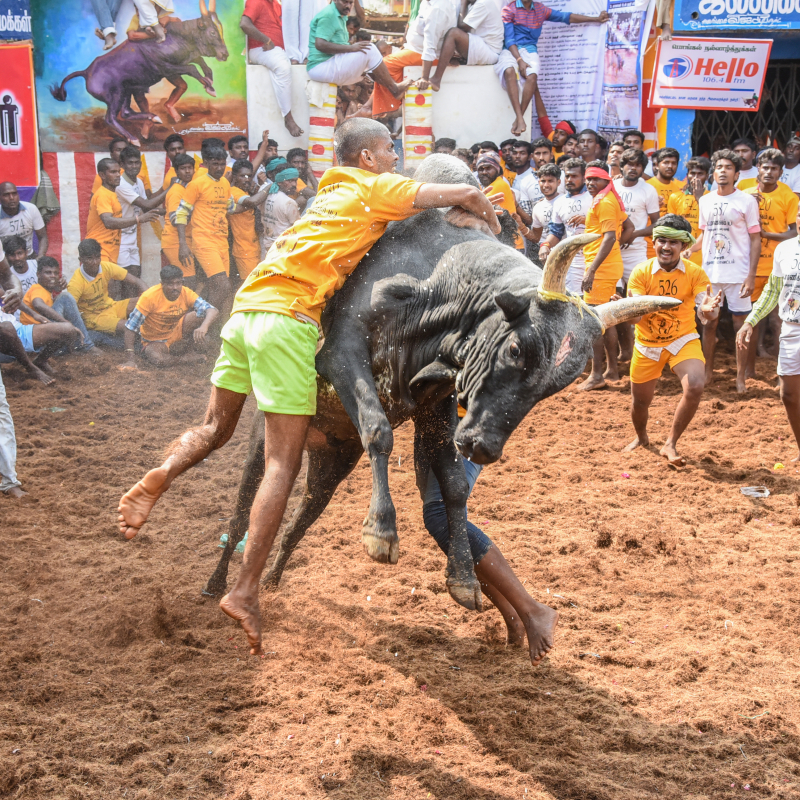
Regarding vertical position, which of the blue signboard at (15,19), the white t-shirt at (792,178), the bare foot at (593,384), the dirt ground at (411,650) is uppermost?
the blue signboard at (15,19)

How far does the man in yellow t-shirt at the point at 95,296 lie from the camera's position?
34.1ft

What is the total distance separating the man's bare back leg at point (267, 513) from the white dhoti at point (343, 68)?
885cm

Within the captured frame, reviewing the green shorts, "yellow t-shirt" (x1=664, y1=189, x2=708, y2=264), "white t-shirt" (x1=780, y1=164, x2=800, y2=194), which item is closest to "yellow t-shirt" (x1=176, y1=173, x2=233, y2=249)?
"yellow t-shirt" (x1=664, y1=189, x2=708, y2=264)

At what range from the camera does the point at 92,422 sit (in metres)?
8.23

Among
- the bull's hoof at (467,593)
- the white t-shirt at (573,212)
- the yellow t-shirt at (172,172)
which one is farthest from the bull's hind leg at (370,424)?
the yellow t-shirt at (172,172)

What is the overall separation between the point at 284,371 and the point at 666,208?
297 inches

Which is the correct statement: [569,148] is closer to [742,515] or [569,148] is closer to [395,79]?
[395,79]

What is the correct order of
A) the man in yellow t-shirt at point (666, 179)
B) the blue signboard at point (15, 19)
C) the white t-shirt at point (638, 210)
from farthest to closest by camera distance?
1. the blue signboard at point (15, 19)
2. the man in yellow t-shirt at point (666, 179)
3. the white t-shirt at point (638, 210)

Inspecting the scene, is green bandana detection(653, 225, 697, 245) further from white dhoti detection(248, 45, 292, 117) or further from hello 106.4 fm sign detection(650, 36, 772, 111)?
white dhoti detection(248, 45, 292, 117)

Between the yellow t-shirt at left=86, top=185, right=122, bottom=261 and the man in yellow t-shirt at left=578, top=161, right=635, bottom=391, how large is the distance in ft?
18.9

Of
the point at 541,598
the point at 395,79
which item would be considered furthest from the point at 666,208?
the point at 541,598

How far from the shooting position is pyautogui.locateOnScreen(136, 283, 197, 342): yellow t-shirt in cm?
1002

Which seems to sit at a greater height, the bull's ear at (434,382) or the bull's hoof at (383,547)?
the bull's ear at (434,382)

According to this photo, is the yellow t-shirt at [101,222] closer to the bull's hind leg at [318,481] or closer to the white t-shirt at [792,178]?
the bull's hind leg at [318,481]
